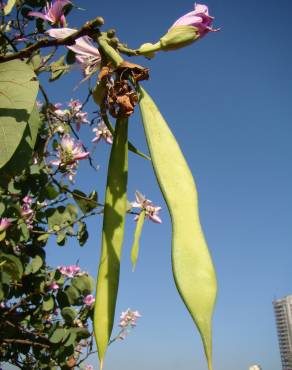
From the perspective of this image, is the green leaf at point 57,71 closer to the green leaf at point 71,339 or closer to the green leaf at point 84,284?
the green leaf at point 84,284

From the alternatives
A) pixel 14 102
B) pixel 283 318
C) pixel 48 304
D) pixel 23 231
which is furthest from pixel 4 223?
pixel 283 318

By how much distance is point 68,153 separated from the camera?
2.37 m

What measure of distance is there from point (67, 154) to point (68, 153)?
1 cm

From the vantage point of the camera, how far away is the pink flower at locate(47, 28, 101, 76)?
24.5 inches

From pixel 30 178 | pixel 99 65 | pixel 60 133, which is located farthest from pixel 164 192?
pixel 60 133

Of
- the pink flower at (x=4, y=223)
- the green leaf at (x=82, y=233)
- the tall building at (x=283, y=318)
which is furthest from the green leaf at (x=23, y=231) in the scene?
the tall building at (x=283, y=318)

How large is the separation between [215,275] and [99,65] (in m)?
0.40

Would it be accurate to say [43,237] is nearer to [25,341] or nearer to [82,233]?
[82,233]

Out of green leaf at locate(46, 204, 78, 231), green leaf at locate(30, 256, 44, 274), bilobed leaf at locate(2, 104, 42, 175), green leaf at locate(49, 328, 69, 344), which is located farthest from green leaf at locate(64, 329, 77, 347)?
bilobed leaf at locate(2, 104, 42, 175)

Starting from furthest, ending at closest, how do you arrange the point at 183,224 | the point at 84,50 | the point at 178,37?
the point at 84,50 → the point at 178,37 → the point at 183,224

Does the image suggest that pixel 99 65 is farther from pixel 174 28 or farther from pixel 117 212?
pixel 117 212

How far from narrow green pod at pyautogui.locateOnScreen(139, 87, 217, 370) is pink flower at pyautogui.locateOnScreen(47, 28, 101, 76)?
0.58 ft

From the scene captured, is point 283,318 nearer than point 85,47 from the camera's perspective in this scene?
No

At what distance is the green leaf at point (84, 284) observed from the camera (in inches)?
87.0
